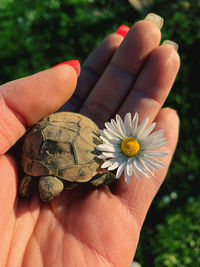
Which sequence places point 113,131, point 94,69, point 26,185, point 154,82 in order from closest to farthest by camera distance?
1. point 26,185
2. point 113,131
3. point 154,82
4. point 94,69

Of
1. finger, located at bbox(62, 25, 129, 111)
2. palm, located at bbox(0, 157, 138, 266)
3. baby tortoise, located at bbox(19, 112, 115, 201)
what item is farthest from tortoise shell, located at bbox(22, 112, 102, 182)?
finger, located at bbox(62, 25, 129, 111)

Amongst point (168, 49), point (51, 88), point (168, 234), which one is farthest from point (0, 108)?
point (168, 234)

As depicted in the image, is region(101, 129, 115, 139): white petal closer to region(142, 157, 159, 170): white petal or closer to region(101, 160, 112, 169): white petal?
region(101, 160, 112, 169): white petal

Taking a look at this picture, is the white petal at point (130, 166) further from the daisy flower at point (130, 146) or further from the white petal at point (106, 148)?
the white petal at point (106, 148)

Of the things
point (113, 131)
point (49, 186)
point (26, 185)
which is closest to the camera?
point (49, 186)

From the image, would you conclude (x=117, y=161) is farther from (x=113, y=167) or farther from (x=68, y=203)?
(x=68, y=203)

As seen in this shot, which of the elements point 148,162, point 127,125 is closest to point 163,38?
point 127,125
